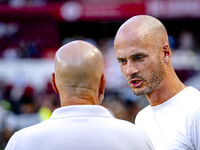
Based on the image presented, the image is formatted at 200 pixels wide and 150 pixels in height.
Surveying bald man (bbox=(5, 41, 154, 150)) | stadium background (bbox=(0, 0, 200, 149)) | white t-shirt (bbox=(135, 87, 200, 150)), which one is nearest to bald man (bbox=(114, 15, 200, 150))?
white t-shirt (bbox=(135, 87, 200, 150))

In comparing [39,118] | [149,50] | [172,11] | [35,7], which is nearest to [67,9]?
[35,7]

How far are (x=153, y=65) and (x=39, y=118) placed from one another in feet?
20.8

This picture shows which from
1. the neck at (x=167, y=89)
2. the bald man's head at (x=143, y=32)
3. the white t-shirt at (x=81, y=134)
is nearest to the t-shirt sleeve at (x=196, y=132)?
the neck at (x=167, y=89)

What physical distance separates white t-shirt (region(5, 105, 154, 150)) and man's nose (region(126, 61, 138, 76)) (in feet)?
2.02

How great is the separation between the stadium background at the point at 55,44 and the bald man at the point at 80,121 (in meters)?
5.97

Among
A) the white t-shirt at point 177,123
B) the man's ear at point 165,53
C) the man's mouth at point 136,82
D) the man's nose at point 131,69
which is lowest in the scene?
→ the white t-shirt at point 177,123

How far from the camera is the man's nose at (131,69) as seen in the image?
221 cm

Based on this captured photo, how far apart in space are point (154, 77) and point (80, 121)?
2.65ft

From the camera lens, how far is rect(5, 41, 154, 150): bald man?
157 centimetres

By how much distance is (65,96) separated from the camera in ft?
5.67

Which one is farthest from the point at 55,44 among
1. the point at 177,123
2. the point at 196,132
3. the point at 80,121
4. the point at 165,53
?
the point at 80,121

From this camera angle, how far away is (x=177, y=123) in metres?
2.06

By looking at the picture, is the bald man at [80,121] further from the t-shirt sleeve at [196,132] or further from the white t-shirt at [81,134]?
the t-shirt sleeve at [196,132]

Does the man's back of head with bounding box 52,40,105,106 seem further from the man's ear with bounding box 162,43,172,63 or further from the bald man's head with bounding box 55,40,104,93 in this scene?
the man's ear with bounding box 162,43,172,63
